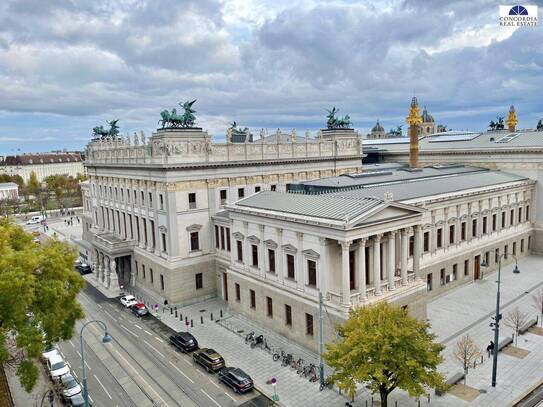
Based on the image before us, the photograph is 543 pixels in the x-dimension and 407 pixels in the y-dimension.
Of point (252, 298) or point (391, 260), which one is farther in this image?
point (252, 298)

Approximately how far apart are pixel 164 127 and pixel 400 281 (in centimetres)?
3464

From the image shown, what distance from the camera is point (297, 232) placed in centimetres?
4194

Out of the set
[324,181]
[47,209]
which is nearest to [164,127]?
[324,181]

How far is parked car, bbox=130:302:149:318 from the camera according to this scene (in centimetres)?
5419

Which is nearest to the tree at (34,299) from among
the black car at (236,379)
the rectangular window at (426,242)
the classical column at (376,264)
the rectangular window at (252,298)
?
the black car at (236,379)

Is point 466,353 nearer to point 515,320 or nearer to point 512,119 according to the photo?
point 515,320

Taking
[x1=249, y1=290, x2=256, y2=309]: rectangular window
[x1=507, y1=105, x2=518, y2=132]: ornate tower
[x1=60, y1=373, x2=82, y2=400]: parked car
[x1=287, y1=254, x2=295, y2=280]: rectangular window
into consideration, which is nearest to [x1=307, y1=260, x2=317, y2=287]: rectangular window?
[x1=287, y1=254, x2=295, y2=280]: rectangular window

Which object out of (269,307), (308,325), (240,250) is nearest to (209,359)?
(269,307)

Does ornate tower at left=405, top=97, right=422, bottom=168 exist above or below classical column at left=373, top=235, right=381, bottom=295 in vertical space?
above

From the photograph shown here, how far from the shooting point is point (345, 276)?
38.0m

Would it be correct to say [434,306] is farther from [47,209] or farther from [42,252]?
[47,209]

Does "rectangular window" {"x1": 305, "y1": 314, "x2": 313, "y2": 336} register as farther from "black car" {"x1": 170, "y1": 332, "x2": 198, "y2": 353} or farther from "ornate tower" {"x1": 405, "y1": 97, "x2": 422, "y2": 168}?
"ornate tower" {"x1": 405, "y1": 97, "x2": 422, "y2": 168}

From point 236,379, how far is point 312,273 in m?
11.6

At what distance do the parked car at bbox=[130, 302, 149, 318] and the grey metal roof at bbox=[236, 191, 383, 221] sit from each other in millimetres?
18066
